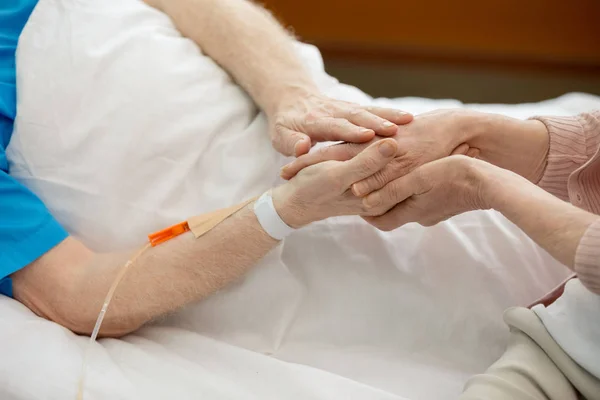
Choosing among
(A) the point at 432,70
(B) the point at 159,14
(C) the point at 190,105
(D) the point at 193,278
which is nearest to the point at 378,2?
(A) the point at 432,70

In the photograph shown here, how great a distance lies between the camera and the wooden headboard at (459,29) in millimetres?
2527

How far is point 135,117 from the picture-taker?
3.67ft

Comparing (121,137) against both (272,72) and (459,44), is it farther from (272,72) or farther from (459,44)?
(459,44)

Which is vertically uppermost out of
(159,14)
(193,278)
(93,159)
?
A: (159,14)

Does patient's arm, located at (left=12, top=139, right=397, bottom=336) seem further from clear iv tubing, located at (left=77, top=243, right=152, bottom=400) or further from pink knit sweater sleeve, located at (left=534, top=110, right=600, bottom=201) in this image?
pink knit sweater sleeve, located at (left=534, top=110, right=600, bottom=201)

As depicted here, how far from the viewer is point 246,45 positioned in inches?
48.9

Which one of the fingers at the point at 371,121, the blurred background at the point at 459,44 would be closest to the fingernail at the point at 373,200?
the fingers at the point at 371,121

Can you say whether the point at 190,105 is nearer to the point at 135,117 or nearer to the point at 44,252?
the point at 135,117

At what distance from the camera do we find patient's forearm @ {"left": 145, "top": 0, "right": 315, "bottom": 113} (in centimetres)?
122

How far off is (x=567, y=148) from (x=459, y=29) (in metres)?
1.57

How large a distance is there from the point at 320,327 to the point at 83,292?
38cm

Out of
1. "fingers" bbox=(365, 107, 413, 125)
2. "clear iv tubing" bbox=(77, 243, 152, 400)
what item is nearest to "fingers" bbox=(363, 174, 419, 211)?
"fingers" bbox=(365, 107, 413, 125)

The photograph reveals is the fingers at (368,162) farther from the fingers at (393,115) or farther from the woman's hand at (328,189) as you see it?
the fingers at (393,115)

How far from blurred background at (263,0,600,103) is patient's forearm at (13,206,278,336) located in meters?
1.68
